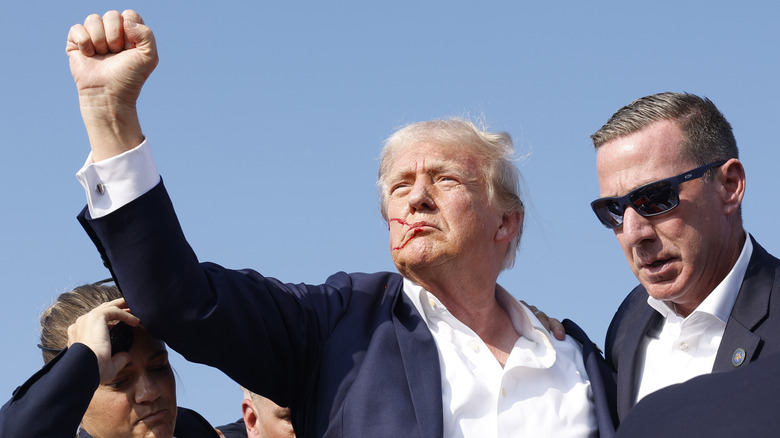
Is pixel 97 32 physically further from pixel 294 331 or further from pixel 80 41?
pixel 294 331

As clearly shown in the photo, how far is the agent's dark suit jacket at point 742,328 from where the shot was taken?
416 centimetres

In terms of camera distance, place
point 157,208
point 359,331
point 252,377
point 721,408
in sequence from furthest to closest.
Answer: point 359,331, point 252,377, point 157,208, point 721,408

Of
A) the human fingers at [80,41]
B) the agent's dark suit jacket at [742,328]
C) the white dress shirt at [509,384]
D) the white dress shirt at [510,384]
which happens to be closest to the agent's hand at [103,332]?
the white dress shirt at [510,384]

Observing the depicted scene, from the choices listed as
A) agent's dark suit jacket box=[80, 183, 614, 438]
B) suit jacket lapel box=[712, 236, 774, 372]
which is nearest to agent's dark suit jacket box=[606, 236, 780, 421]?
suit jacket lapel box=[712, 236, 774, 372]

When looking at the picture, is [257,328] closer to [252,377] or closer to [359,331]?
[252,377]

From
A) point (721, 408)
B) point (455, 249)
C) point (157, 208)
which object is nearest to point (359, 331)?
point (455, 249)

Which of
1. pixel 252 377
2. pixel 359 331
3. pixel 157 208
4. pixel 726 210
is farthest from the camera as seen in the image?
pixel 726 210

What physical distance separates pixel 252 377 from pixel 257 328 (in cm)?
22

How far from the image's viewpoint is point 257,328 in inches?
156

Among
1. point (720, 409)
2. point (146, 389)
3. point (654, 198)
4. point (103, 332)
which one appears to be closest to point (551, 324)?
point (654, 198)

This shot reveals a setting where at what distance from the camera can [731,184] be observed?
15.3 feet

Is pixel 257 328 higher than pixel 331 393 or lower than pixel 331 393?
higher

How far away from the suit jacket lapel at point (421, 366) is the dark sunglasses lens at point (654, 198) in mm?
1080

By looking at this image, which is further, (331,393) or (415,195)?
(415,195)
